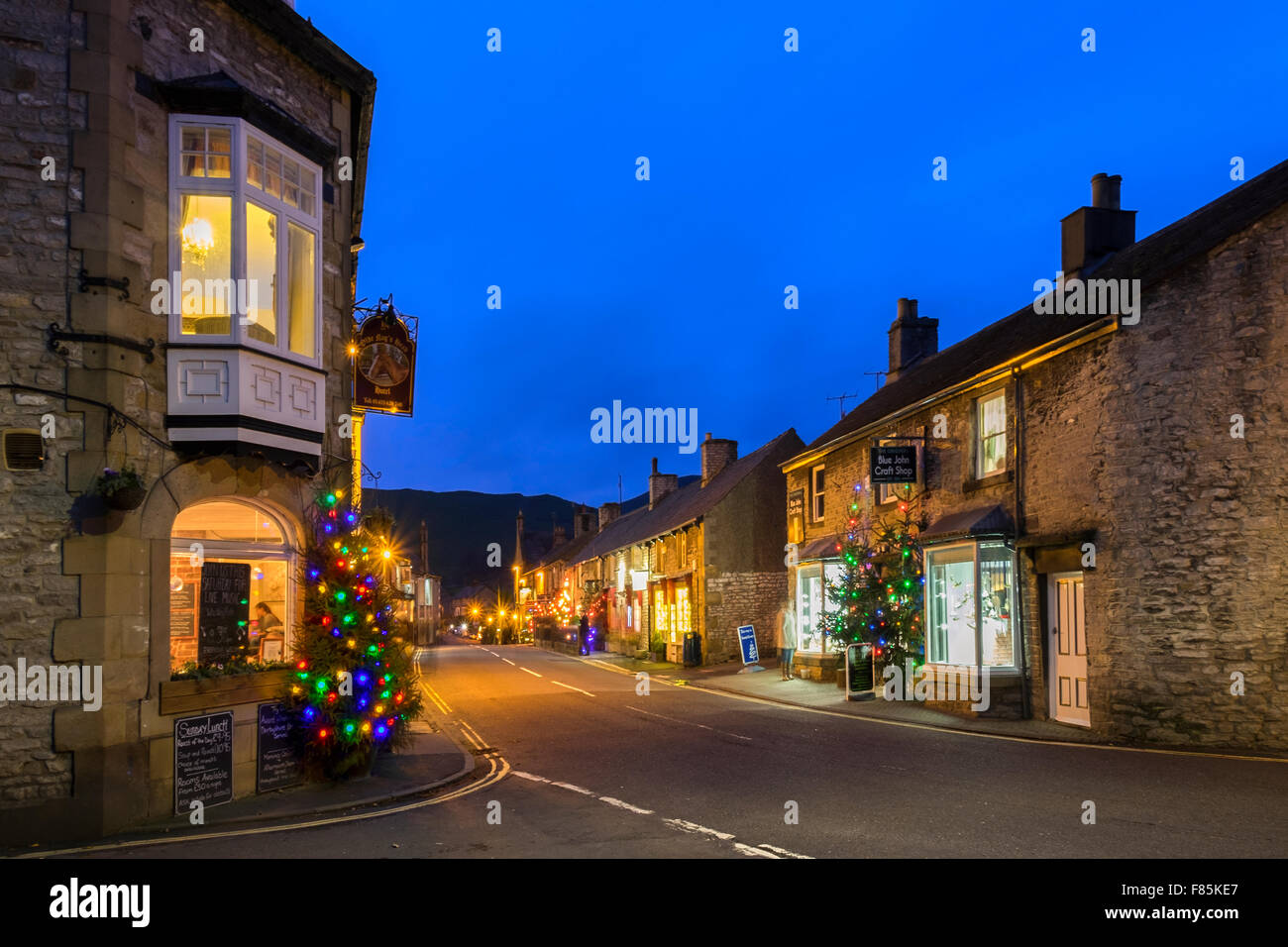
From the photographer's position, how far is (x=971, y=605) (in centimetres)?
1927

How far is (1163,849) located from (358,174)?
583 inches

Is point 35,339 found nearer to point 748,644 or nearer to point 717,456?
point 748,644

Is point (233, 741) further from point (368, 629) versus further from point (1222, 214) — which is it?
point (1222, 214)

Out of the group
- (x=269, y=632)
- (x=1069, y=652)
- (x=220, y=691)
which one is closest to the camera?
(x=220, y=691)

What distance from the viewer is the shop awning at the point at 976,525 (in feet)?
59.4

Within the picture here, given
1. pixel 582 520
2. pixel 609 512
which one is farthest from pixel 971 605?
pixel 582 520

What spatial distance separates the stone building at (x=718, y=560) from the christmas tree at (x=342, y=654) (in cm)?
2340

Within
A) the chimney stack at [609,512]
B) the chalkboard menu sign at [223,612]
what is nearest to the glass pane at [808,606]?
the chalkboard menu sign at [223,612]

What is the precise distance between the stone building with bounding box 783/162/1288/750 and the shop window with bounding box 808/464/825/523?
8.20 metres

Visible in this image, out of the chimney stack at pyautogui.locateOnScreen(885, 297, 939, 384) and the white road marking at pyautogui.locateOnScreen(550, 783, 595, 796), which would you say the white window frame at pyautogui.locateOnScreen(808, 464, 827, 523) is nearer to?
the chimney stack at pyautogui.locateOnScreen(885, 297, 939, 384)

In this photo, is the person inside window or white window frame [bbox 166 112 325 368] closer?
white window frame [bbox 166 112 325 368]

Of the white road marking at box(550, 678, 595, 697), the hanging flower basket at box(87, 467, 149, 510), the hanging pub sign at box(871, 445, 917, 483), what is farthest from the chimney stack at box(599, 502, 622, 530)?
the hanging flower basket at box(87, 467, 149, 510)

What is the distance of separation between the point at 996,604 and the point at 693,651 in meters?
17.6

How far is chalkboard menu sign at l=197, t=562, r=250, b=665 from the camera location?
11.2 metres
